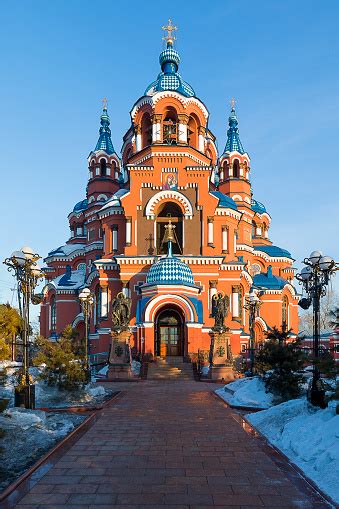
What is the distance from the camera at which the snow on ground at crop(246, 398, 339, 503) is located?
612 centimetres

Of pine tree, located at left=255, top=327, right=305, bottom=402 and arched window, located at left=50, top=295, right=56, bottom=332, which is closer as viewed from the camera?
pine tree, located at left=255, top=327, right=305, bottom=402

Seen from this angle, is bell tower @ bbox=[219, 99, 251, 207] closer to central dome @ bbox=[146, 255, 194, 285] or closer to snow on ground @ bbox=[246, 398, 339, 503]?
central dome @ bbox=[146, 255, 194, 285]

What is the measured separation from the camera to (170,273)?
26.3 meters

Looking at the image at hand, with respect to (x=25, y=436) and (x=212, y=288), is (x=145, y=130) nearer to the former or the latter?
(x=212, y=288)

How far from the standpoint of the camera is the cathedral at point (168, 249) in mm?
26719

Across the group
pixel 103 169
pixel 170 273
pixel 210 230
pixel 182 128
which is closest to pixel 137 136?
pixel 182 128

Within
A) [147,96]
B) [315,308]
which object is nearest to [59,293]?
[147,96]

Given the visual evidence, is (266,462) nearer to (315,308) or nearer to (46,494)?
(46,494)

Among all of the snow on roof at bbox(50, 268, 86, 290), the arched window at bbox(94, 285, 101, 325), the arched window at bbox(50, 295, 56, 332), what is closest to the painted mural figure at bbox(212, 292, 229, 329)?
the arched window at bbox(94, 285, 101, 325)

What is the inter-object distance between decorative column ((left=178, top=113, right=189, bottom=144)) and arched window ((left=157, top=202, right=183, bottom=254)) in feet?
14.3

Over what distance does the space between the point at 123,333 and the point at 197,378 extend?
165 inches

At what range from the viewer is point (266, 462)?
7055 mm

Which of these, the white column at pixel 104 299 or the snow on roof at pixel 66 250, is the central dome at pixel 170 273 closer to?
the white column at pixel 104 299

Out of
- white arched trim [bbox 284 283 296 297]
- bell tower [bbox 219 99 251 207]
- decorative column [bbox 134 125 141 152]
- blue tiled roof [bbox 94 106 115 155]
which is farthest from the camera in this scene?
blue tiled roof [bbox 94 106 115 155]
